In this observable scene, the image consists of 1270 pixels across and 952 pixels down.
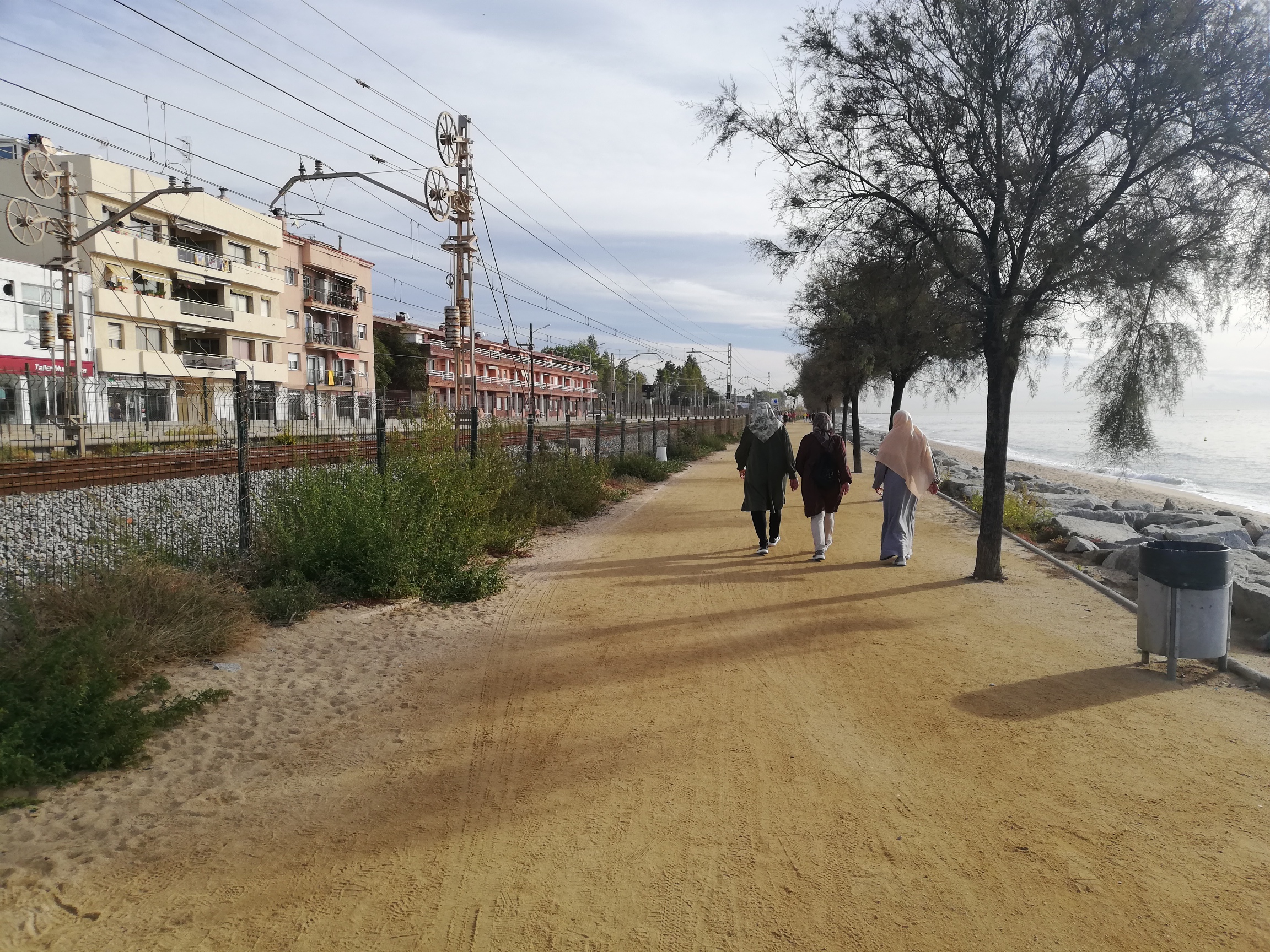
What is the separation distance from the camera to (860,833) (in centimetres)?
381

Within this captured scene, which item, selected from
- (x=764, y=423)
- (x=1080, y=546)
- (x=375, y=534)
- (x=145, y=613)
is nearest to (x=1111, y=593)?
(x=1080, y=546)

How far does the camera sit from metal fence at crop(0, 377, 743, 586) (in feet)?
25.5

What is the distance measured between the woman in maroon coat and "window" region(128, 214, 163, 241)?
3766 centimetres

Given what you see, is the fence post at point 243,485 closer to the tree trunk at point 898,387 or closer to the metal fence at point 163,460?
the metal fence at point 163,460

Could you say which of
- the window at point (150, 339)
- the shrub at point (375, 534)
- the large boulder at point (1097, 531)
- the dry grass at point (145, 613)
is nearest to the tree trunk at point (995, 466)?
the large boulder at point (1097, 531)

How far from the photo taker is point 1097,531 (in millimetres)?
13547

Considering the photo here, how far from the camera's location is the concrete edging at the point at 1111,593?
19.7ft

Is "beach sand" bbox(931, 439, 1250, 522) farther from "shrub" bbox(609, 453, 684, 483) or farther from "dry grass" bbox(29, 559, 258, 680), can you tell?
"dry grass" bbox(29, 559, 258, 680)

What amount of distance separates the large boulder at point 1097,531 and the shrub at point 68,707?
1175cm

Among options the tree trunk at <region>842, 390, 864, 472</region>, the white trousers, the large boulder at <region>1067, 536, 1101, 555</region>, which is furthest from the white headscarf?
the tree trunk at <region>842, 390, 864, 472</region>

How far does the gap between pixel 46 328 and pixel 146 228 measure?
1195 centimetres

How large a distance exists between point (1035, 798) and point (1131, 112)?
762 cm

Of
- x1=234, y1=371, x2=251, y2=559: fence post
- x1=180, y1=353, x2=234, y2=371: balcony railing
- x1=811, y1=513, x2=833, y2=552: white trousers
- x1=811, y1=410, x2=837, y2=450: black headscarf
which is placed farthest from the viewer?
x1=180, y1=353, x2=234, y2=371: balcony railing

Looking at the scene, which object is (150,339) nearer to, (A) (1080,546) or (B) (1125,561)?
(A) (1080,546)
